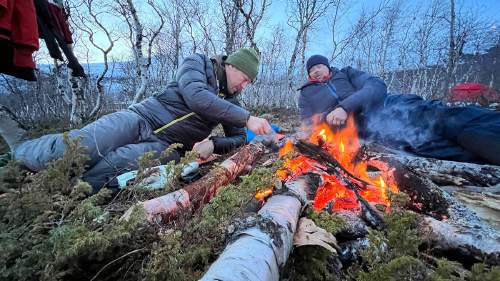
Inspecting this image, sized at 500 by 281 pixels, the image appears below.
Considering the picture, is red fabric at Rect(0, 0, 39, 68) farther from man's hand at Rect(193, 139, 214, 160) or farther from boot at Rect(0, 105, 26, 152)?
man's hand at Rect(193, 139, 214, 160)

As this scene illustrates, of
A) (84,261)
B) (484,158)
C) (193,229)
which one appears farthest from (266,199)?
(484,158)

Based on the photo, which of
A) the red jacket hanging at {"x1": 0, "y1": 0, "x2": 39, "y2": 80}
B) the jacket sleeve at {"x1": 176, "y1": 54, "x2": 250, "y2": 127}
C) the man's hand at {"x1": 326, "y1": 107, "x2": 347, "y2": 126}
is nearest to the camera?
the red jacket hanging at {"x1": 0, "y1": 0, "x2": 39, "y2": 80}

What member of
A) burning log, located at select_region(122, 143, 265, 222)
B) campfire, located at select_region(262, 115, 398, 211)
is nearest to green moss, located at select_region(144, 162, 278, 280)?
burning log, located at select_region(122, 143, 265, 222)

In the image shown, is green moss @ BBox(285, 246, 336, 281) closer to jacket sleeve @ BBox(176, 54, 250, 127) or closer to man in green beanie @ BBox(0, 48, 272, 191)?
man in green beanie @ BBox(0, 48, 272, 191)

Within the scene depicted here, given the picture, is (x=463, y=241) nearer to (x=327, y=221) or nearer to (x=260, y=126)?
(x=327, y=221)

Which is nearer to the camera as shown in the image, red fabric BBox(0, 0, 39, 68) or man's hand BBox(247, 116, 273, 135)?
red fabric BBox(0, 0, 39, 68)

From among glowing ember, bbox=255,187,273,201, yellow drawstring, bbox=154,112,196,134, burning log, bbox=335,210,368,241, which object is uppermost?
Answer: yellow drawstring, bbox=154,112,196,134

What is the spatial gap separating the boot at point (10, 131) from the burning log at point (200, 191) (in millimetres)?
2178

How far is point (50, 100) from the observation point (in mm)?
30094

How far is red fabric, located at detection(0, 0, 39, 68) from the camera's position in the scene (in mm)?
3241

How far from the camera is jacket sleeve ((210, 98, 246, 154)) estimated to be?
14.9ft

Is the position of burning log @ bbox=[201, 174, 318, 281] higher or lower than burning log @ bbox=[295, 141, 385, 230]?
higher

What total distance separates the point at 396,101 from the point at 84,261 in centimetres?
566

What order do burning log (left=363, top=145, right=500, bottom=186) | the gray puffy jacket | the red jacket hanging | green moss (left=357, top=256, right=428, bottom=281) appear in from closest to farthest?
green moss (left=357, top=256, right=428, bottom=281)
the red jacket hanging
the gray puffy jacket
burning log (left=363, top=145, right=500, bottom=186)
